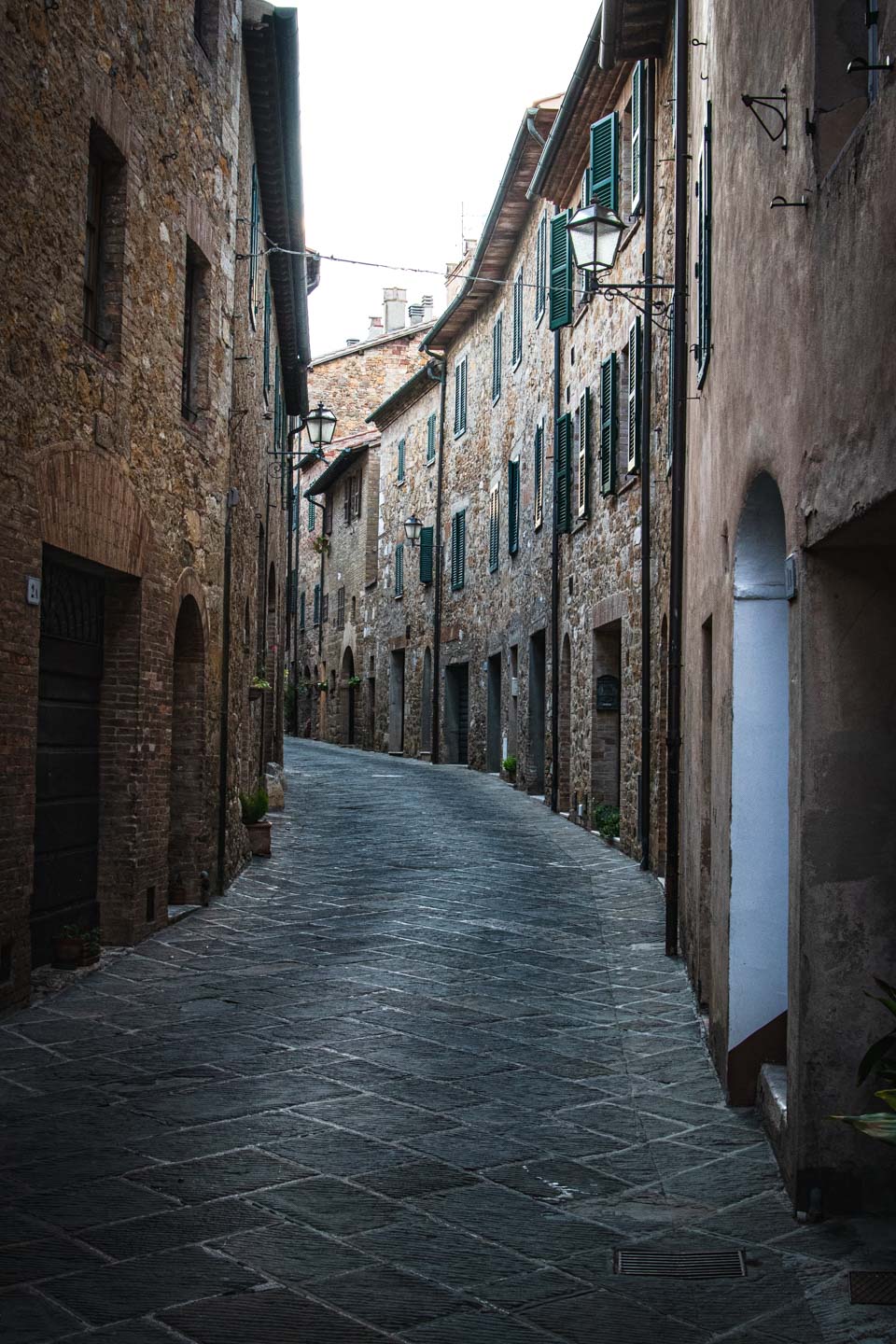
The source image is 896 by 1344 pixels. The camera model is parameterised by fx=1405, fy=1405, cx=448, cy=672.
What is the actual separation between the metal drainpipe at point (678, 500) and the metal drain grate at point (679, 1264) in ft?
15.1

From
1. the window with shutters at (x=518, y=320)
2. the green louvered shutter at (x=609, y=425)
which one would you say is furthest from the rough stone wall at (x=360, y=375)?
the green louvered shutter at (x=609, y=425)

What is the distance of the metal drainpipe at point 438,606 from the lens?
2634 cm

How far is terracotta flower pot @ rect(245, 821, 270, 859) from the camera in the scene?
12938 millimetres

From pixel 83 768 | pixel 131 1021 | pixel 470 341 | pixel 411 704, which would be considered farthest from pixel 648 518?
pixel 411 704

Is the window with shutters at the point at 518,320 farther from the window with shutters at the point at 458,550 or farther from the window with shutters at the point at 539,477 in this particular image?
the window with shutters at the point at 458,550

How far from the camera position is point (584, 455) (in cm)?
1589

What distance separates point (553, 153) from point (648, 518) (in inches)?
240

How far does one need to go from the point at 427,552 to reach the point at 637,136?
47.3 ft

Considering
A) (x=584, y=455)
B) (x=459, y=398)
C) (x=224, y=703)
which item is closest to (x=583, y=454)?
(x=584, y=455)

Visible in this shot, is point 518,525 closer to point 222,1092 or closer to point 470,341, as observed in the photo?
point 470,341

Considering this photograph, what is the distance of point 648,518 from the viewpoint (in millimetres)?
12406

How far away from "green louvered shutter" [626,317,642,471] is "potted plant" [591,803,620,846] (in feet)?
11.7

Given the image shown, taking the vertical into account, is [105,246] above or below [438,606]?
above

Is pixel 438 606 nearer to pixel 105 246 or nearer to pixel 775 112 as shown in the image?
pixel 105 246
